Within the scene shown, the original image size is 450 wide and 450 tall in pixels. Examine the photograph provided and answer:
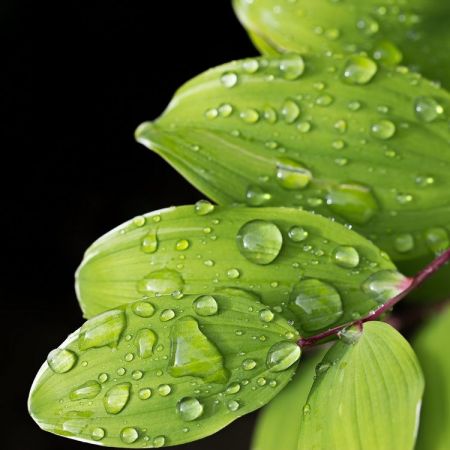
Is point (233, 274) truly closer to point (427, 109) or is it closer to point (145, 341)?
point (145, 341)

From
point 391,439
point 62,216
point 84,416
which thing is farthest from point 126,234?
point 62,216

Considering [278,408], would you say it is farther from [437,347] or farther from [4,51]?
[4,51]

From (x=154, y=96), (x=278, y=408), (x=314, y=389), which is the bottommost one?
(x=278, y=408)

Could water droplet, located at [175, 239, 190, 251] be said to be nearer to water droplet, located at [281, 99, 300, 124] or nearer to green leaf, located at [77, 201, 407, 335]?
green leaf, located at [77, 201, 407, 335]

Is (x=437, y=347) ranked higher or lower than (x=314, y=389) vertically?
lower

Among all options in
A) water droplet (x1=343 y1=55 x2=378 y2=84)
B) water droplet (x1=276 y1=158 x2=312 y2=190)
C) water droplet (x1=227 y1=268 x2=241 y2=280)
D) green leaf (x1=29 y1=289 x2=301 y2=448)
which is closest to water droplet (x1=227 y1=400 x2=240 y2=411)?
green leaf (x1=29 y1=289 x2=301 y2=448)

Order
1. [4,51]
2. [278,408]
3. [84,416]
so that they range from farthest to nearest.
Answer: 1. [4,51]
2. [278,408]
3. [84,416]
